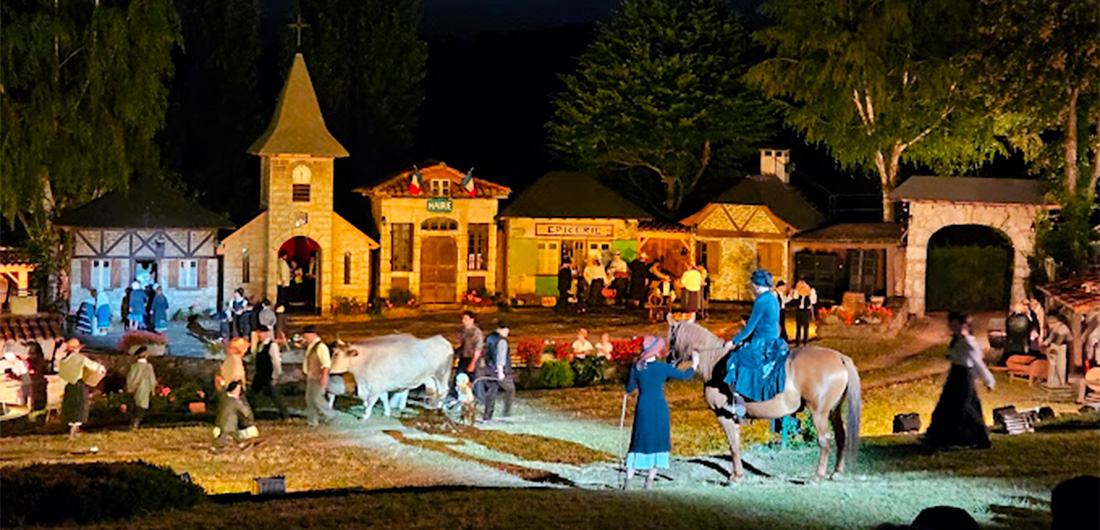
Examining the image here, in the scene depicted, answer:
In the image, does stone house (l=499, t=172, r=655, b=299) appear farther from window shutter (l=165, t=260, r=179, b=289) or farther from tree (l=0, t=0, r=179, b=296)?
tree (l=0, t=0, r=179, b=296)

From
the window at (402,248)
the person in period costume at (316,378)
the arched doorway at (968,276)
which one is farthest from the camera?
the arched doorway at (968,276)

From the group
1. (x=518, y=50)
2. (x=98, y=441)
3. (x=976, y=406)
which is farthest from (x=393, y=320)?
(x=518, y=50)

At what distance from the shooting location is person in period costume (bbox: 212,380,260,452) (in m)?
19.5

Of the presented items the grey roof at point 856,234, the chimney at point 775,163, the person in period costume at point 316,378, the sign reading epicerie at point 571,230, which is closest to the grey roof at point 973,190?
the grey roof at point 856,234

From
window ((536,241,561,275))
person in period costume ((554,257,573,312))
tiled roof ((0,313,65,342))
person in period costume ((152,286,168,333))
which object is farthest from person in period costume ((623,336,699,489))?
window ((536,241,561,275))

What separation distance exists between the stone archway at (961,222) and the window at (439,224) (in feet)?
36.6

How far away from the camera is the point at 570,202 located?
40219 mm

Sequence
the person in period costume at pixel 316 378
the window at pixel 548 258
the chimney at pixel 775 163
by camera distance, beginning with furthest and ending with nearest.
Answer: the chimney at pixel 775 163 < the window at pixel 548 258 < the person in period costume at pixel 316 378

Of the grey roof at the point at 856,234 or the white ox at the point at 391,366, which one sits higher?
the grey roof at the point at 856,234

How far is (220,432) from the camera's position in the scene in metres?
19.5

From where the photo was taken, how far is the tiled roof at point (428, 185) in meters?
38.6

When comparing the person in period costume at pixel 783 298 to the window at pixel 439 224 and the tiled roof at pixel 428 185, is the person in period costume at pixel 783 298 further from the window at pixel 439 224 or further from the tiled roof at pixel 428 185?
the window at pixel 439 224

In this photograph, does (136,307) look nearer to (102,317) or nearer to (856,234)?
(102,317)

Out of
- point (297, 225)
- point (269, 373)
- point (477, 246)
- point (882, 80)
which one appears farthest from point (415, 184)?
point (269, 373)
